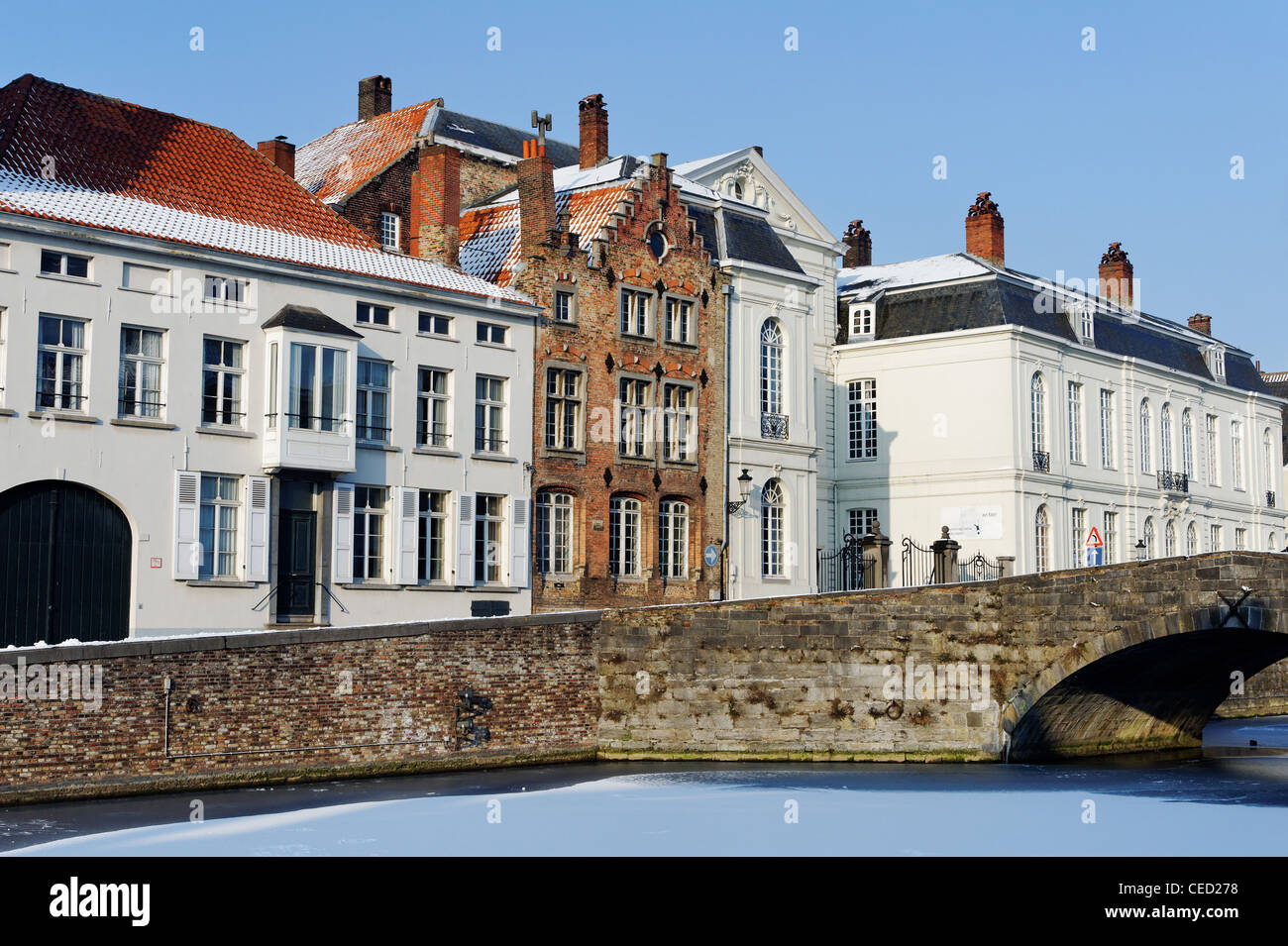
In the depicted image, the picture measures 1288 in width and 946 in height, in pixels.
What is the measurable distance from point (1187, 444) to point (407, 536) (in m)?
30.3

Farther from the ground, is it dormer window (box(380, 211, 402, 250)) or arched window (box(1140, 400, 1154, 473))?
dormer window (box(380, 211, 402, 250))

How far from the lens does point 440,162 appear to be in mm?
37000

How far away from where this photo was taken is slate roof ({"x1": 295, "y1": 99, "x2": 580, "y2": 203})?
4319 centimetres

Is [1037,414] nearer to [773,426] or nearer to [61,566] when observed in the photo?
[773,426]

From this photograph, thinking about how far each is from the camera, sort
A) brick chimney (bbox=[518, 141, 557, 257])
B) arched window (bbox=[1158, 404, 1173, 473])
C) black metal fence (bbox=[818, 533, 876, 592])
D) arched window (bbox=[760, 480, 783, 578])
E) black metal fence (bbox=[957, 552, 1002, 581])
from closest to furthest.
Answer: brick chimney (bbox=[518, 141, 557, 257]), arched window (bbox=[760, 480, 783, 578]), black metal fence (bbox=[818, 533, 876, 592]), black metal fence (bbox=[957, 552, 1002, 581]), arched window (bbox=[1158, 404, 1173, 473])

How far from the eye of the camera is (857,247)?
182ft

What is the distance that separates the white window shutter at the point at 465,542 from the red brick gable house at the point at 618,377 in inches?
80.0

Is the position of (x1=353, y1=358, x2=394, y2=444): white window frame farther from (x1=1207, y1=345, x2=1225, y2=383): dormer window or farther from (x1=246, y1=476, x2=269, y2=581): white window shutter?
(x1=1207, y1=345, x2=1225, y2=383): dormer window

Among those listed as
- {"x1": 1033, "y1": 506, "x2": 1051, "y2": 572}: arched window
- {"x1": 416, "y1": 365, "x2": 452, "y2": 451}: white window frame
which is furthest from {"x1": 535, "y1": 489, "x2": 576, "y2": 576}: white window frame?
{"x1": 1033, "y1": 506, "x2": 1051, "y2": 572}: arched window

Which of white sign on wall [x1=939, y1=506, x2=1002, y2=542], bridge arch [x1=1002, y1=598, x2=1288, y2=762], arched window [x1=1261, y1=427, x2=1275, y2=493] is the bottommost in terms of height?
bridge arch [x1=1002, y1=598, x2=1288, y2=762]

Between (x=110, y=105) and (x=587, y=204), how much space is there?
10857 mm

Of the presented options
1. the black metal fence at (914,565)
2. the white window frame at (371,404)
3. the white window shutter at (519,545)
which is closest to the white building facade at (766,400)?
the black metal fence at (914,565)

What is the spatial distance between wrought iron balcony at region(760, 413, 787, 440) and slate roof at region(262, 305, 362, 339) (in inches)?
479
